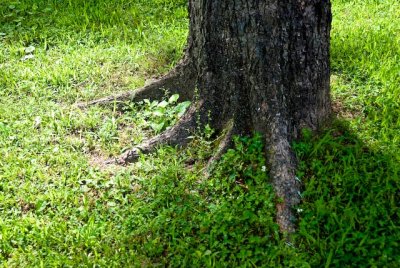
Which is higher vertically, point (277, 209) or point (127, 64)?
point (127, 64)

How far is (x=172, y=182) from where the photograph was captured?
3.48m

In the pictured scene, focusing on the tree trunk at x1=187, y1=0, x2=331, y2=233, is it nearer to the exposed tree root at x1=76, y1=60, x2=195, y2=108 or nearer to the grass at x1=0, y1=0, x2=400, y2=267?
the grass at x1=0, y1=0, x2=400, y2=267

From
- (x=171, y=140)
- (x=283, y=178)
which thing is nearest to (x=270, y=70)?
(x=283, y=178)

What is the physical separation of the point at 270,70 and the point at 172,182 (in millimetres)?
967

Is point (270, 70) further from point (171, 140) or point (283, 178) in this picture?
point (171, 140)

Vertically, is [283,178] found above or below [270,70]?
below

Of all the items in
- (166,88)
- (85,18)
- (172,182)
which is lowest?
(172,182)

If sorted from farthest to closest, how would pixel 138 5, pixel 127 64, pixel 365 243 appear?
pixel 138 5 < pixel 127 64 < pixel 365 243

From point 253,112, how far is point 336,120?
0.64m

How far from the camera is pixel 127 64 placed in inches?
194

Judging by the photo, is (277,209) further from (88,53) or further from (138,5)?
(138,5)

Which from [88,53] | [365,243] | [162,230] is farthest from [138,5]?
[365,243]

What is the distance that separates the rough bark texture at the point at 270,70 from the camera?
3248mm

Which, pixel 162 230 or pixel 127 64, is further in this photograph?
pixel 127 64
